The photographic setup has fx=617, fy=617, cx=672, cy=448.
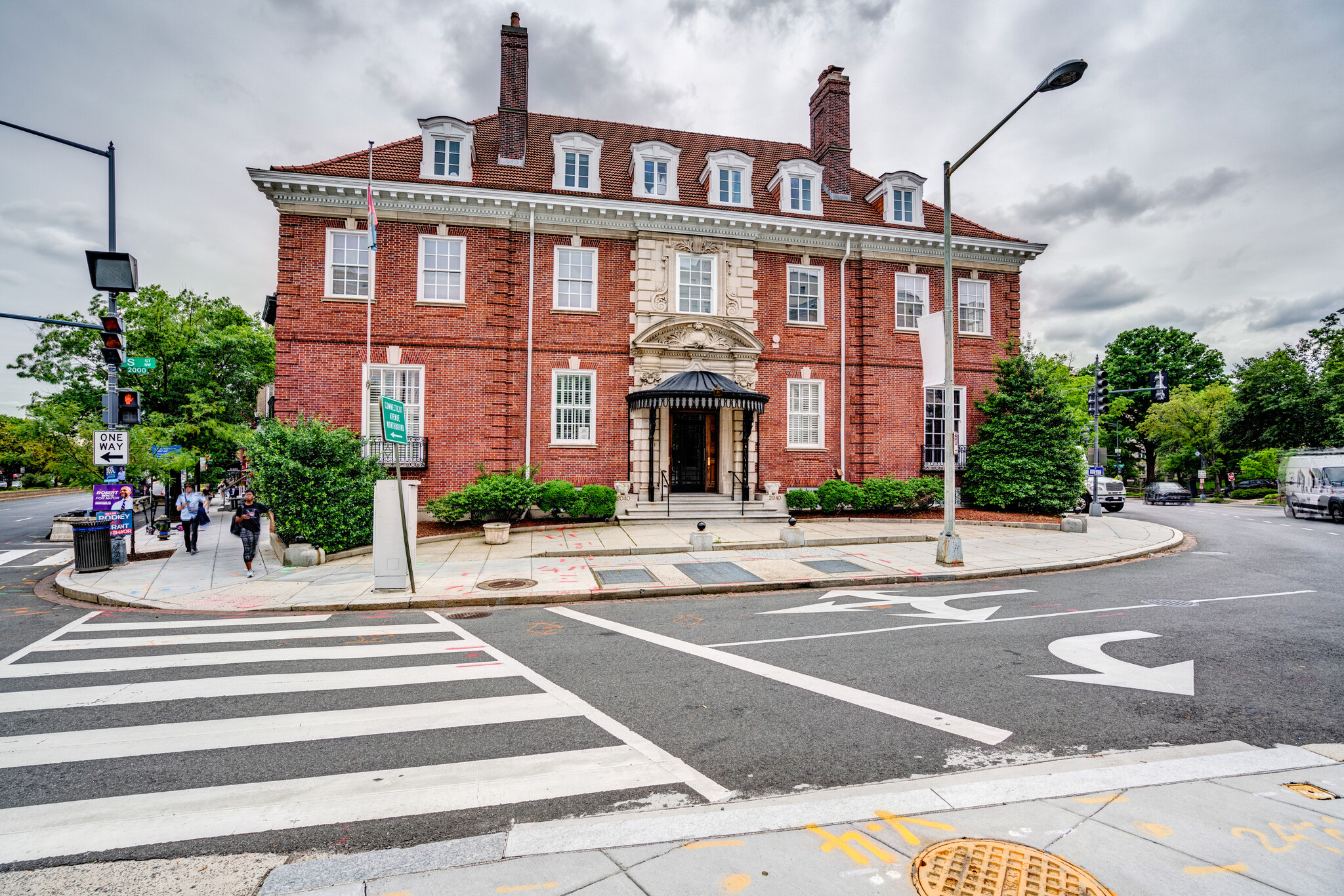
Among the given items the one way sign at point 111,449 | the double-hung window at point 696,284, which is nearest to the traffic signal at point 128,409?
the one way sign at point 111,449

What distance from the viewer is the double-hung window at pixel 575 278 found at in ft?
66.0

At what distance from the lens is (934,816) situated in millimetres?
3502

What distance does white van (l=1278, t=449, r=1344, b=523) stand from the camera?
79.0 feet

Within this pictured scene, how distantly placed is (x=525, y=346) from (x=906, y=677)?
16.3 m

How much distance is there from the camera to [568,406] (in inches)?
790

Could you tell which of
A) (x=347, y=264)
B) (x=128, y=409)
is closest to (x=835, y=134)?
(x=347, y=264)

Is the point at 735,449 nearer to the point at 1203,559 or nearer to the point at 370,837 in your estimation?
the point at 1203,559

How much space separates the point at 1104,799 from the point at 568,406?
1777 cm

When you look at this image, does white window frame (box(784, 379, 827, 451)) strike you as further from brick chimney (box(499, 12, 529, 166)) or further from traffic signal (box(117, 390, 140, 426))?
traffic signal (box(117, 390, 140, 426))

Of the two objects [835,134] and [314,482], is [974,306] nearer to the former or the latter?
[835,134]

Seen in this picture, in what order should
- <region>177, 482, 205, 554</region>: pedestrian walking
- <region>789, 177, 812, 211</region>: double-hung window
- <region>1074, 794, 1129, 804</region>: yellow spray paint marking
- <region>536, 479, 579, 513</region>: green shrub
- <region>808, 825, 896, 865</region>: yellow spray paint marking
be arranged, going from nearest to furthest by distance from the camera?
1. <region>808, 825, 896, 865</region>: yellow spray paint marking
2. <region>1074, 794, 1129, 804</region>: yellow spray paint marking
3. <region>177, 482, 205, 554</region>: pedestrian walking
4. <region>536, 479, 579, 513</region>: green shrub
5. <region>789, 177, 812, 211</region>: double-hung window

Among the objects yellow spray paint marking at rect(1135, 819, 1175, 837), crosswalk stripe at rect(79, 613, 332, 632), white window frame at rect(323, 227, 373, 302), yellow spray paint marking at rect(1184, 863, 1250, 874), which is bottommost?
crosswalk stripe at rect(79, 613, 332, 632)

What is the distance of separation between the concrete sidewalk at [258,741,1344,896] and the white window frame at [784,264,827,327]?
18.9m

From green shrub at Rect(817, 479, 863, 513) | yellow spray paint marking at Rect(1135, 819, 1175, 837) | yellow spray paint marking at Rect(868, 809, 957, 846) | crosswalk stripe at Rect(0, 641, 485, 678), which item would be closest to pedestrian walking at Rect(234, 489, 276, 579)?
crosswalk stripe at Rect(0, 641, 485, 678)
